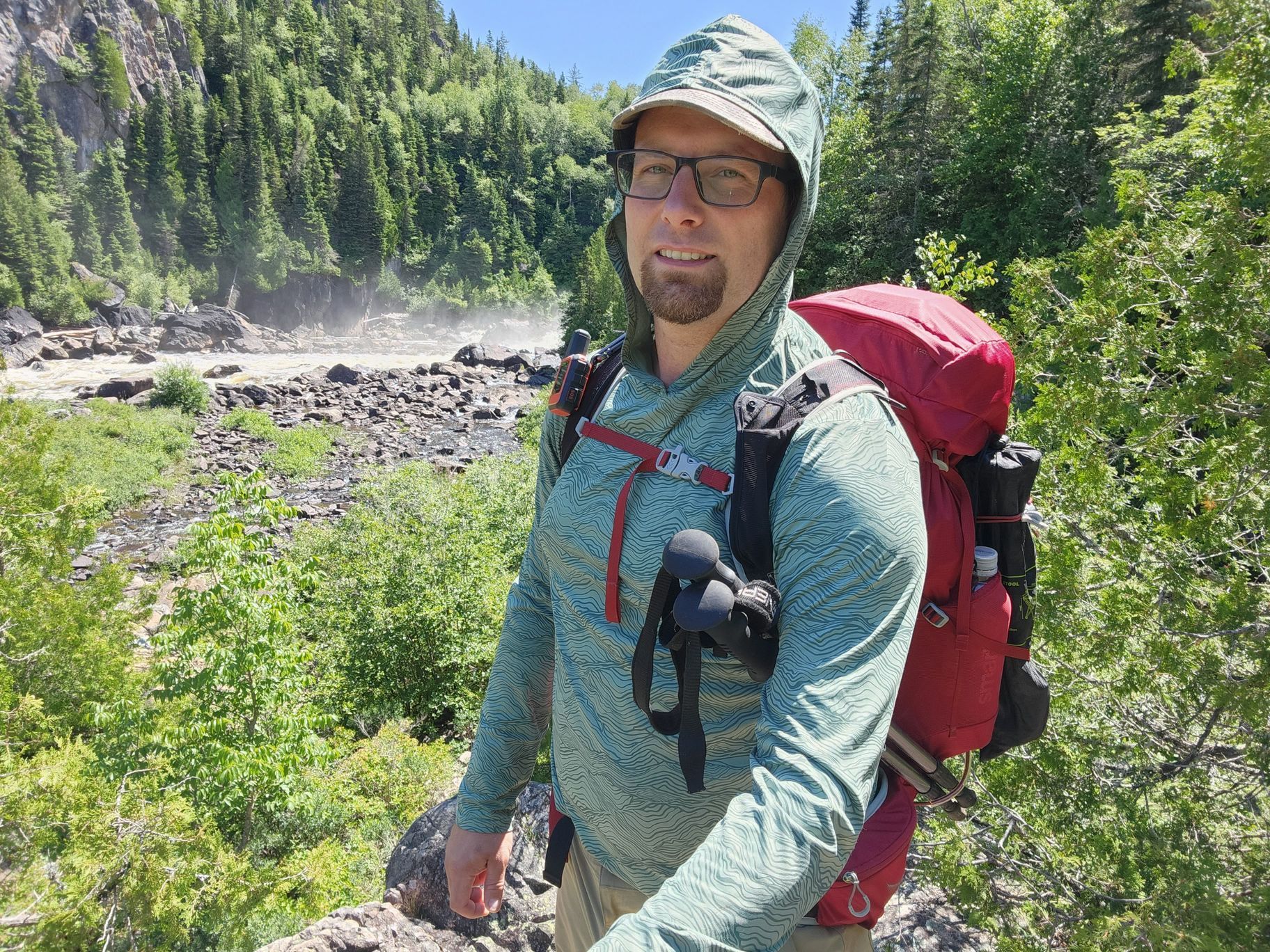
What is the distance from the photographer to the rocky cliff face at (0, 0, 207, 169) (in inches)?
2357

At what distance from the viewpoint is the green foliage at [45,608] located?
329 inches

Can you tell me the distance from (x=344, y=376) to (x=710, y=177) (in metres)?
40.1

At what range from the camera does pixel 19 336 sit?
4044cm

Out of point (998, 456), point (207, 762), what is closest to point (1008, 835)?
point (998, 456)

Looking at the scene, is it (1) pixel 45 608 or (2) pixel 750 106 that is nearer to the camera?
(2) pixel 750 106

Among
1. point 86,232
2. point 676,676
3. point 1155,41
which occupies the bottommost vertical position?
point 86,232

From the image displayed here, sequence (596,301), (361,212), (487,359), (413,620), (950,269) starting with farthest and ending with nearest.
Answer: (361,212) → (596,301) → (487,359) → (413,620) → (950,269)

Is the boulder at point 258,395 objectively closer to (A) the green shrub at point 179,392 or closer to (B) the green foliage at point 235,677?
(A) the green shrub at point 179,392

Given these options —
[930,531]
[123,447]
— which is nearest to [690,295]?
[930,531]

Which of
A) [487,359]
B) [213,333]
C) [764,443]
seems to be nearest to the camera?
[764,443]

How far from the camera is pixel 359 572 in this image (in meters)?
11.1

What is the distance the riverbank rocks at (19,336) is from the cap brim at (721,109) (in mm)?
46073

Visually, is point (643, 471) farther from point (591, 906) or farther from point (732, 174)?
point (591, 906)

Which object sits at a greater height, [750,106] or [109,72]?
[109,72]
